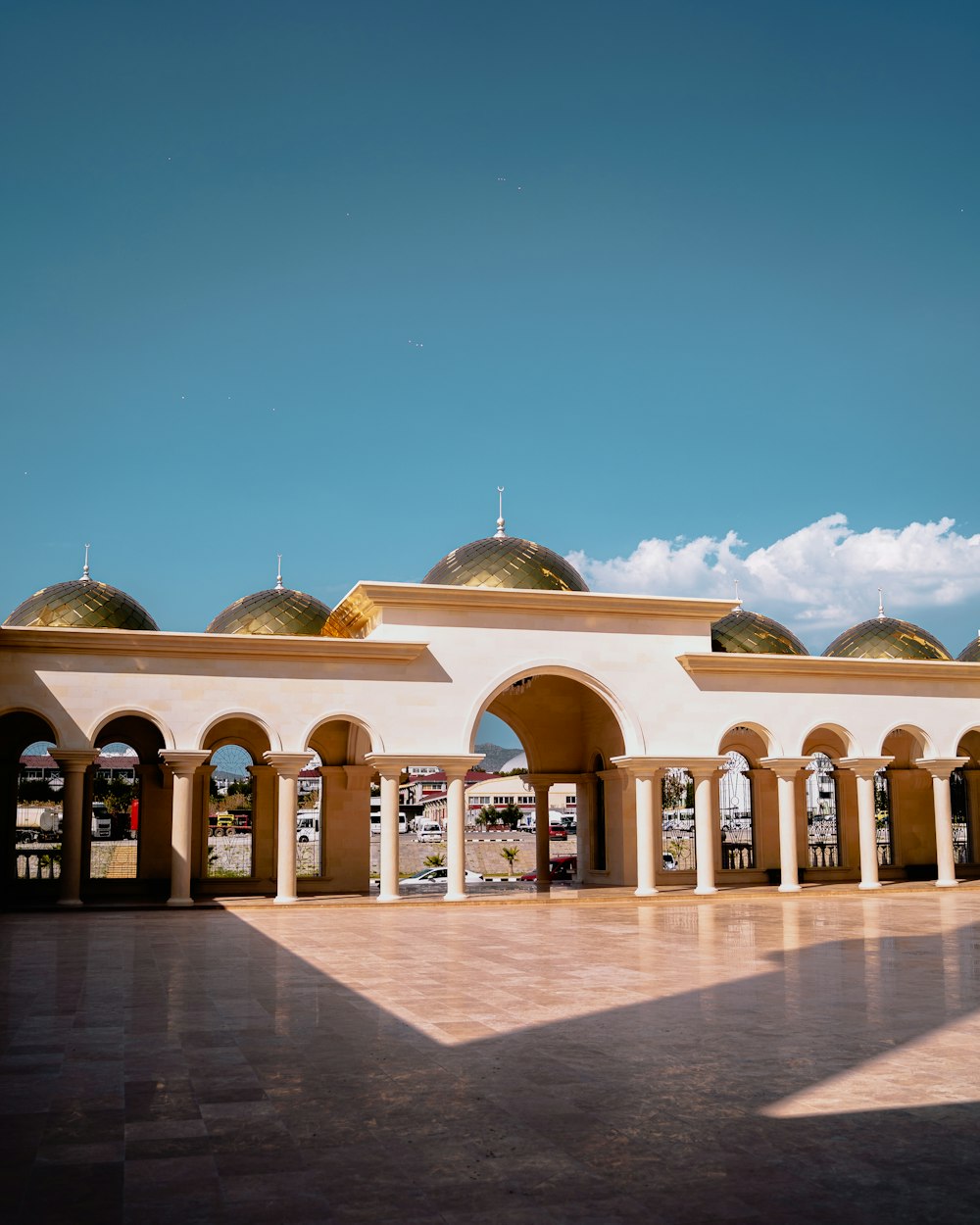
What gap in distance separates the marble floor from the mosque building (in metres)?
8.23

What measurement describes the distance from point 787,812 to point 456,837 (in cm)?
719

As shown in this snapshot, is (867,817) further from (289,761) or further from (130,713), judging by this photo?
(130,713)

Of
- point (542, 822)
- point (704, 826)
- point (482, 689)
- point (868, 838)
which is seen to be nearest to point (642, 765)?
point (704, 826)

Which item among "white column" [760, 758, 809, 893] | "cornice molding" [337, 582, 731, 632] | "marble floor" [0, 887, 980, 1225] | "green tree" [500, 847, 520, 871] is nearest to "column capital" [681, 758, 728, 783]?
"white column" [760, 758, 809, 893]

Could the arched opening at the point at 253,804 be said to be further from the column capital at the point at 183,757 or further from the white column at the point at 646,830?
the white column at the point at 646,830

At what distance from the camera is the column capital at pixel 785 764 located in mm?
24969

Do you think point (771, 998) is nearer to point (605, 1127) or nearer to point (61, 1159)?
point (605, 1127)

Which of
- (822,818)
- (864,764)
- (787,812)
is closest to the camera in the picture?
(787,812)

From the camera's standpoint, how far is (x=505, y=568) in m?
24.9

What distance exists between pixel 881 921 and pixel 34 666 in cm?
1458

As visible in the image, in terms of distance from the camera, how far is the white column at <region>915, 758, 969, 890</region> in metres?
26.1

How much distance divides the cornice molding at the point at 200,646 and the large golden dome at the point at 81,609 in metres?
2.90

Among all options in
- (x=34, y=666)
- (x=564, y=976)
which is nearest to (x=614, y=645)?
(x=34, y=666)

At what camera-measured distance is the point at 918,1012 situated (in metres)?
9.06
